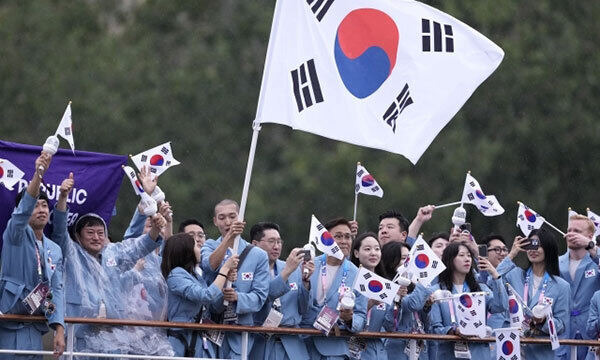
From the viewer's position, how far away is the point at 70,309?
13203 mm

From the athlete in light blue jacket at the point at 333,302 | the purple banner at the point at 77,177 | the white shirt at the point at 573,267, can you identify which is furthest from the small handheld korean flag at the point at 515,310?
the purple banner at the point at 77,177

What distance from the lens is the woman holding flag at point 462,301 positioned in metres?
14.5

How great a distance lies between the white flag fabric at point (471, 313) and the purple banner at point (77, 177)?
311cm

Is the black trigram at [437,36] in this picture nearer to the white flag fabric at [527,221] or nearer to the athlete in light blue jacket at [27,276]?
the white flag fabric at [527,221]

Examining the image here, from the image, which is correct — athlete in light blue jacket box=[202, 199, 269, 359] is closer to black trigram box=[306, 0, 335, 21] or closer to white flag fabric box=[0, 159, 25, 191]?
white flag fabric box=[0, 159, 25, 191]

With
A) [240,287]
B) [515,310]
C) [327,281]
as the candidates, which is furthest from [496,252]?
[240,287]

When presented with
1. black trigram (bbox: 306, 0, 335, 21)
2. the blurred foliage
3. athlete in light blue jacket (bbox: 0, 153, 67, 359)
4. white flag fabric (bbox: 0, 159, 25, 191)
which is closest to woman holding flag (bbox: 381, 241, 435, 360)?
black trigram (bbox: 306, 0, 335, 21)

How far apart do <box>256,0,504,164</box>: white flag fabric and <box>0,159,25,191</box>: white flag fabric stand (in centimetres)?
194

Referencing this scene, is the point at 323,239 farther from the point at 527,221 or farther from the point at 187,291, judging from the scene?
the point at 527,221

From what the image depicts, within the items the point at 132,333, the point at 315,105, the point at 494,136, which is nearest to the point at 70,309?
the point at 132,333

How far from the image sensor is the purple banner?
43.2ft

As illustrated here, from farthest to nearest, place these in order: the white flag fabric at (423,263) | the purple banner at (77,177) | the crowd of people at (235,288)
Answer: the white flag fabric at (423,263) < the purple banner at (77,177) < the crowd of people at (235,288)

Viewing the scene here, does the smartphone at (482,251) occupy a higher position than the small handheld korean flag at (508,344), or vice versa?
the smartphone at (482,251)

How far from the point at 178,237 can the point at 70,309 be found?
3.62ft
